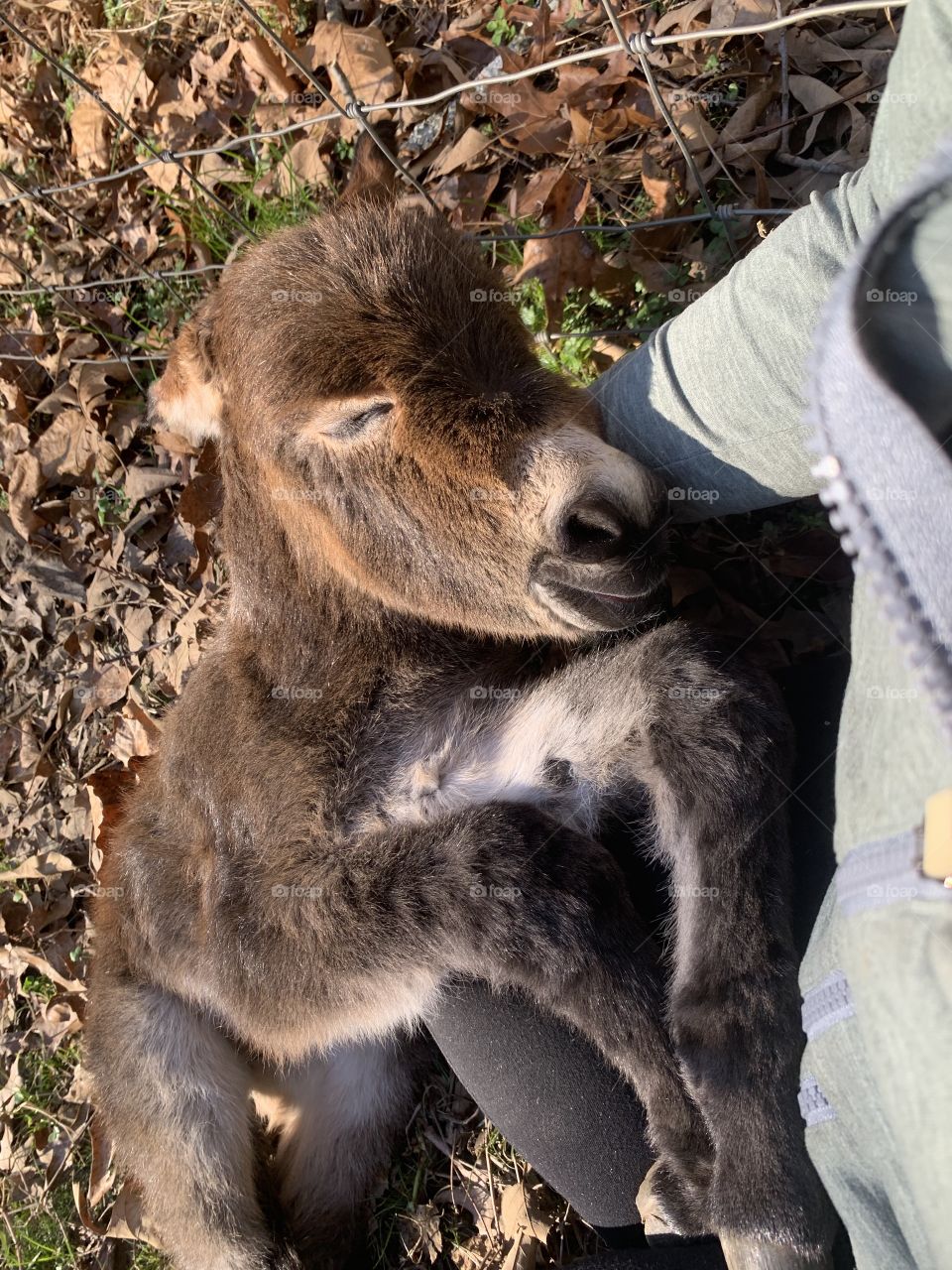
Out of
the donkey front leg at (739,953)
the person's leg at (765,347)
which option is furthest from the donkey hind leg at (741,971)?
the person's leg at (765,347)

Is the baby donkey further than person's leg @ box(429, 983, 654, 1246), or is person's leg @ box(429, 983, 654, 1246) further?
person's leg @ box(429, 983, 654, 1246)

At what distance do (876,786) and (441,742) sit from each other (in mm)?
1625

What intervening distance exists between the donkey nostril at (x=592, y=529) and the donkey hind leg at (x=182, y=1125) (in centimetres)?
242

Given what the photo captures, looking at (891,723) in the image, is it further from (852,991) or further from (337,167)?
(337,167)

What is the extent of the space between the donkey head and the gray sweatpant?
45 centimetres

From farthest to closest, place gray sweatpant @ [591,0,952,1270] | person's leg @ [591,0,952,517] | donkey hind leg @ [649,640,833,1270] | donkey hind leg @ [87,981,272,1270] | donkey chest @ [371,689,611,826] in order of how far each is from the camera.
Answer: donkey hind leg @ [87,981,272,1270] → donkey chest @ [371,689,611,826] → donkey hind leg @ [649,640,833,1270] → person's leg @ [591,0,952,517] → gray sweatpant @ [591,0,952,1270]

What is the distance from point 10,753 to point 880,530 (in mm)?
4966

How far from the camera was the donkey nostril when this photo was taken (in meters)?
2.29

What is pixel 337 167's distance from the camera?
4.57 metres

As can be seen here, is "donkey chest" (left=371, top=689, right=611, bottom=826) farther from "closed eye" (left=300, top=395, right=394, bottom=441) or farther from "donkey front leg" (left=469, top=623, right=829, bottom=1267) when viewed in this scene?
"closed eye" (left=300, top=395, right=394, bottom=441)

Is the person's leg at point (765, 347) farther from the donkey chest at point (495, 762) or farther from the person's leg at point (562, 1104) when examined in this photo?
the person's leg at point (562, 1104)

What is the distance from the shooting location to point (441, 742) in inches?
115

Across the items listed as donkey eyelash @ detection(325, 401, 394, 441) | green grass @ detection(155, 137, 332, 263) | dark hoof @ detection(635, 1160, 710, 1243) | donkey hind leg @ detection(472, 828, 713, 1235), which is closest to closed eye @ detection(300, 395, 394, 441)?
donkey eyelash @ detection(325, 401, 394, 441)

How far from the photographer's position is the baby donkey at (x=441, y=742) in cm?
225
